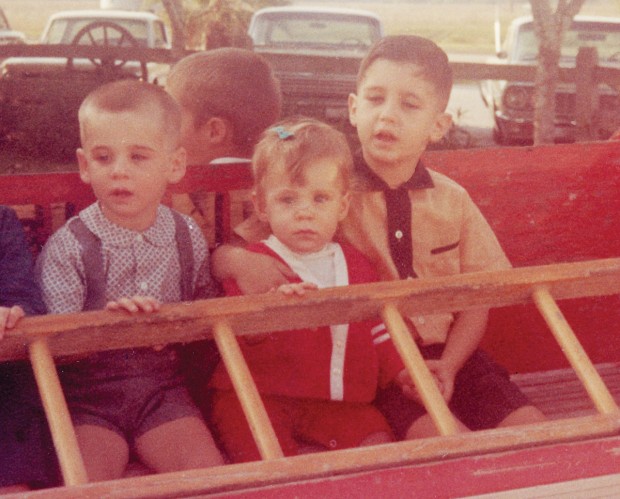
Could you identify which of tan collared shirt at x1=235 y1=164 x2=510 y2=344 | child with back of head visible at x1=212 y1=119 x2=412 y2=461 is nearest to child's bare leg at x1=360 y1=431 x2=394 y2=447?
child with back of head visible at x1=212 y1=119 x2=412 y2=461

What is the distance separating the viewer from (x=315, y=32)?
8914 millimetres

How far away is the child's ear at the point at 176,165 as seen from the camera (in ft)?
7.02

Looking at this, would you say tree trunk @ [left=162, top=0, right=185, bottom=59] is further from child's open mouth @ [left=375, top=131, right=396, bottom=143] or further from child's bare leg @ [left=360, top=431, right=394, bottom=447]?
child's bare leg @ [left=360, top=431, right=394, bottom=447]

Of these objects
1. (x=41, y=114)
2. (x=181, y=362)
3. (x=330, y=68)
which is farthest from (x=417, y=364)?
(x=41, y=114)

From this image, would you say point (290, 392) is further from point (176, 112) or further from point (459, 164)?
point (459, 164)

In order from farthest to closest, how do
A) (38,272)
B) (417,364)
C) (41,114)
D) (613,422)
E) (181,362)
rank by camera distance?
(41,114), (181,362), (38,272), (417,364), (613,422)

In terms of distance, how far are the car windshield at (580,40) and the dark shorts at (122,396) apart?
25.6ft

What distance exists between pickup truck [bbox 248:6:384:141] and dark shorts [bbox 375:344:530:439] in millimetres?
6305

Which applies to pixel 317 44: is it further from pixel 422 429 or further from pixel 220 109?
pixel 422 429

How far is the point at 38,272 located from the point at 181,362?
43cm

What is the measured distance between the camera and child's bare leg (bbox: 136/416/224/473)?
1.88 m

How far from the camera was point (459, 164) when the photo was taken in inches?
105

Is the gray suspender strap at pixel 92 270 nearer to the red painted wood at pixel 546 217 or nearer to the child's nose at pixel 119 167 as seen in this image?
the child's nose at pixel 119 167

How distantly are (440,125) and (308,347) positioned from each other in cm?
70
